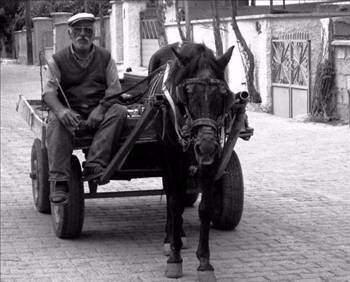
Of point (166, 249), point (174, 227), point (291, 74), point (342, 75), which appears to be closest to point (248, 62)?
point (291, 74)

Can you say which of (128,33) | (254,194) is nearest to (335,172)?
(254,194)

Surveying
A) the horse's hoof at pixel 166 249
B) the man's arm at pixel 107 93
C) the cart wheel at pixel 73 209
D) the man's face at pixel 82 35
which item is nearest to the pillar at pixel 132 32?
the man's arm at pixel 107 93

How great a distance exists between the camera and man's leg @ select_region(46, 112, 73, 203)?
803cm

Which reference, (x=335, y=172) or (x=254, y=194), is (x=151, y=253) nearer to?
(x=254, y=194)

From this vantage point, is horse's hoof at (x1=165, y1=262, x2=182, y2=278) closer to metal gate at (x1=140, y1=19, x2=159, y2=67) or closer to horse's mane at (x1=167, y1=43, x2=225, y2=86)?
horse's mane at (x1=167, y1=43, x2=225, y2=86)

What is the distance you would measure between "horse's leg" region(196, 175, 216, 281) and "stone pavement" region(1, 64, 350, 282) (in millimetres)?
244

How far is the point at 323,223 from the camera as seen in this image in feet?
29.4

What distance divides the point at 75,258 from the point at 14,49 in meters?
51.1

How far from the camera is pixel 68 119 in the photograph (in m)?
8.01

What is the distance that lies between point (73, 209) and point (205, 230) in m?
1.77

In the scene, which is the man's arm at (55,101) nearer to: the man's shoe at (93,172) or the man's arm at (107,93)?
the man's arm at (107,93)

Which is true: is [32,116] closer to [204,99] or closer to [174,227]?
[174,227]

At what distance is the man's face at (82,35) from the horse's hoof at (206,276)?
8.87 feet

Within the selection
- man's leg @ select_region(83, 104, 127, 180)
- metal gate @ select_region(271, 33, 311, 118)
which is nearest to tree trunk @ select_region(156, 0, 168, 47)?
metal gate @ select_region(271, 33, 311, 118)
